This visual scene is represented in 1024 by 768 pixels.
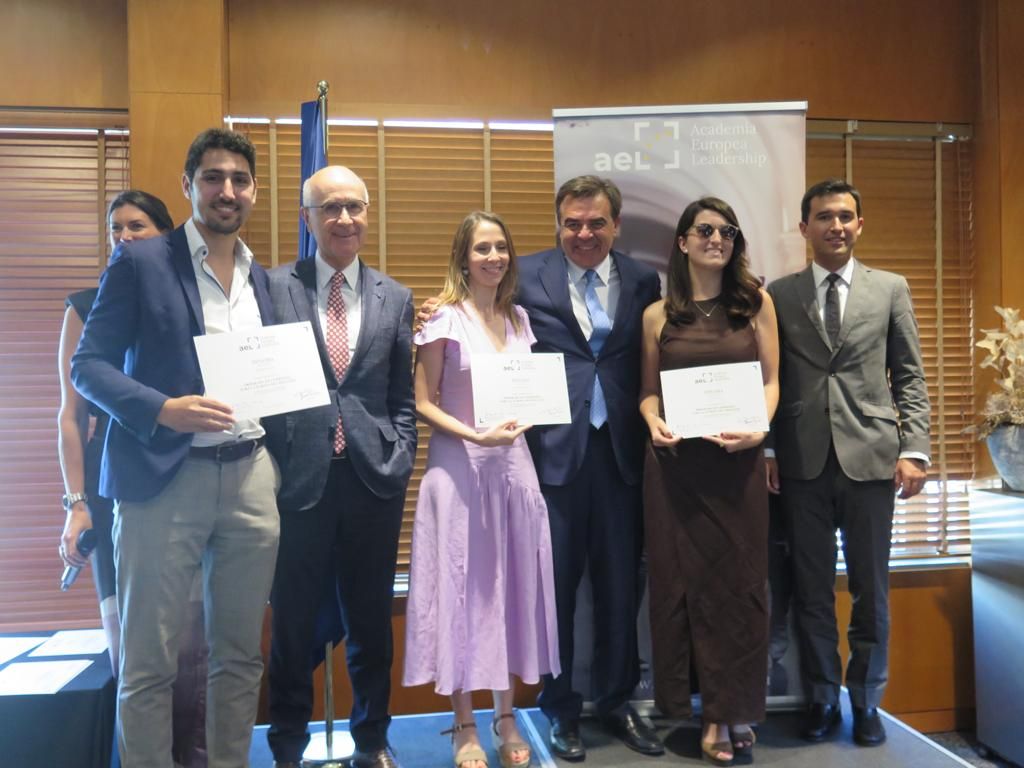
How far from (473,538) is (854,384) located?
1.38 m

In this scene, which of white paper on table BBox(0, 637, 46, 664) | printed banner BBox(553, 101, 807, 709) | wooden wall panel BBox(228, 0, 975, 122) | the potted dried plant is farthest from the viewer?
wooden wall panel BBox(228, 0, 975, 122)

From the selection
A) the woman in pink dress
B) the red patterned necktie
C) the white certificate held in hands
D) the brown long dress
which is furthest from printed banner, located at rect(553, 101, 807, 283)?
the red patterned necktie

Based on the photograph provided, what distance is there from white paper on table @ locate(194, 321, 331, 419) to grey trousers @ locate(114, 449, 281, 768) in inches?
7.4

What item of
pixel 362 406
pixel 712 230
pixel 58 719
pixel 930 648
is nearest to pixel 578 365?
pixel 712 230

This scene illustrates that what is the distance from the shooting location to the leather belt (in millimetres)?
2107

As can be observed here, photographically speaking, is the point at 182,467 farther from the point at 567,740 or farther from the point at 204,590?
the point at 567,740

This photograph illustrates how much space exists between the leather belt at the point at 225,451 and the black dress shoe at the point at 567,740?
137 centimetres

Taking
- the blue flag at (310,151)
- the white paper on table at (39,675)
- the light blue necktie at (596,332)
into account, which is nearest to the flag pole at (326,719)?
the blue flag at (310,151)

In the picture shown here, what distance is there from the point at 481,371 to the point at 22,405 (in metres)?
2.15

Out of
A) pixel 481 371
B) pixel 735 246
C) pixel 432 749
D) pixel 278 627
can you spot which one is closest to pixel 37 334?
pixel 278 627

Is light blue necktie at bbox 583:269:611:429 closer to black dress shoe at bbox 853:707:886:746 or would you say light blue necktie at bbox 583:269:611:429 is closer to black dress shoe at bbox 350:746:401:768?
black dress shoe at bbox 350:746:401:768

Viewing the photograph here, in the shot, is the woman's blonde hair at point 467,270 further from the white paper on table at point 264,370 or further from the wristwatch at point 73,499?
the wristwatch at point 73,499

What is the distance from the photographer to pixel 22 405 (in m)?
3.42

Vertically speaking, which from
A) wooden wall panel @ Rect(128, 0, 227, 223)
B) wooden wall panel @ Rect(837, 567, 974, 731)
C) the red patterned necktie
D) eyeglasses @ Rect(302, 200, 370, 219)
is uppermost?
wooden wall panel @ Rect(128, 0, 227, 223)
